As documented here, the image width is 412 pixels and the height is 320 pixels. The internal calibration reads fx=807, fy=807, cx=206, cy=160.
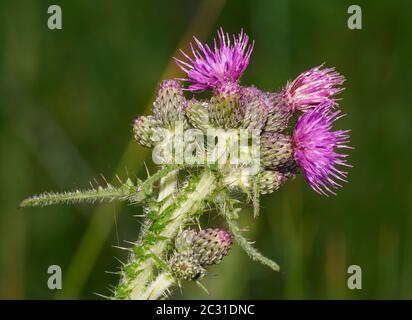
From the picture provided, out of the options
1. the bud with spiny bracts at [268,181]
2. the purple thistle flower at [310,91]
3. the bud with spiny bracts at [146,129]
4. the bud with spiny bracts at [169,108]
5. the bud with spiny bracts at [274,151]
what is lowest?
the bud with spiny bracts at [268,181]

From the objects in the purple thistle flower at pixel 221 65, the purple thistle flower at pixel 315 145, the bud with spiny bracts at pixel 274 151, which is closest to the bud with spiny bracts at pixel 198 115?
the purple thistle flower at pixel 221 65

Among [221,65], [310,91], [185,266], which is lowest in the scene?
[185,266]

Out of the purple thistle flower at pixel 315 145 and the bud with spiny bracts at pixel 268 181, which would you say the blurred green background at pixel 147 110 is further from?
the bud with spiny bracts at pixel 268 181

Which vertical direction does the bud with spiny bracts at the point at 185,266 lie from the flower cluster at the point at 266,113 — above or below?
below

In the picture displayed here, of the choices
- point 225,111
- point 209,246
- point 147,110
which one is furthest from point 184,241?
point 147,110

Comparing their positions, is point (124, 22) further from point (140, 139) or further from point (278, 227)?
point (140, 139)

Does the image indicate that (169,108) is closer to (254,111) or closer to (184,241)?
(254,111)

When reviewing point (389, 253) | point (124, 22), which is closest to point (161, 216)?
point (389, 253)
